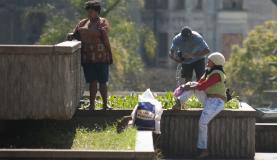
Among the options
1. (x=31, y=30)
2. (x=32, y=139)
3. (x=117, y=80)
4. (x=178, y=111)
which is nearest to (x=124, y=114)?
(x=178, y=111)

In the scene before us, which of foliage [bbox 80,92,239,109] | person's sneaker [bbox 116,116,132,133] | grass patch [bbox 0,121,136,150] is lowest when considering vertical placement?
grass patch [bbox 0,121,136,150]

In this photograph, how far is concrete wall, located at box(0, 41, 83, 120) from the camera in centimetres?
1089

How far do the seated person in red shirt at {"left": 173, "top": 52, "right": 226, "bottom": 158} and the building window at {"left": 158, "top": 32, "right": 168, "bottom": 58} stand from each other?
57.6 m

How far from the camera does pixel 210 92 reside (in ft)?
40.8

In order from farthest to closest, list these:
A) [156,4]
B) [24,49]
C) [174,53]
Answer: [156,4] → [174,53] → [24,49]

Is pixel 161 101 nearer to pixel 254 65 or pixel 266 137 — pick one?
pixel 266 137

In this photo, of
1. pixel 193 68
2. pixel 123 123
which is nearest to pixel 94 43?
pixel 123 123

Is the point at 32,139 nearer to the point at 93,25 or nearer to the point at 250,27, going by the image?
the point at 93,25

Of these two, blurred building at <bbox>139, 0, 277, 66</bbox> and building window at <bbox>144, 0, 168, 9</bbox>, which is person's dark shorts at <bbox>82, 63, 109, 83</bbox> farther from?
building window at <bbox>144, 0, 168, 9</bbox>

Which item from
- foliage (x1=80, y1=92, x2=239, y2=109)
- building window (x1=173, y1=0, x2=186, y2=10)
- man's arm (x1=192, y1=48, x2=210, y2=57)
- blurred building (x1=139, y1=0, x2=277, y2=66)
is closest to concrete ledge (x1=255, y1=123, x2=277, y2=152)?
foliage (x1=80, y1=92, x2=239, y2=109)

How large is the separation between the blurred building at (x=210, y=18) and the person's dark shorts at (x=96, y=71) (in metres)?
54.4

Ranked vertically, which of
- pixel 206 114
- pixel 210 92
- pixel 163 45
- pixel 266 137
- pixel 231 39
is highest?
pixel 210 92

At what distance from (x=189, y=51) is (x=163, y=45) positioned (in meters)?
56.3

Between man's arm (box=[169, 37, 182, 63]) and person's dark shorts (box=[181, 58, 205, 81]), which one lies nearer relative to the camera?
man's arm (box=[169, 37, 182, 63])
